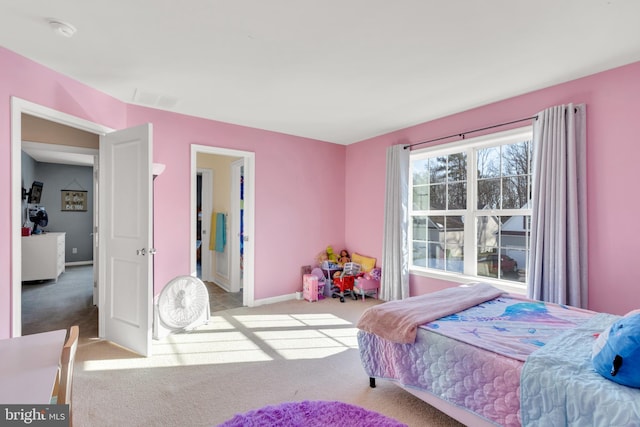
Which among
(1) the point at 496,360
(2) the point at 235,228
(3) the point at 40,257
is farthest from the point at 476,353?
(3) the point at 40,257

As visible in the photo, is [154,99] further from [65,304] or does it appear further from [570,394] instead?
[570,394]

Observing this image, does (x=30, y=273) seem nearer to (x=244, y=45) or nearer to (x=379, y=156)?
(x=244, y=45)

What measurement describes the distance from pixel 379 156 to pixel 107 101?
3.37 metres

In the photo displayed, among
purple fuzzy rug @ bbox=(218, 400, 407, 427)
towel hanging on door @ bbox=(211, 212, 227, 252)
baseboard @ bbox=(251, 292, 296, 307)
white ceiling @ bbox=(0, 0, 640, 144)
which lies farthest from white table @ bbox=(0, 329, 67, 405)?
towel hanging on door @ bbox=(211, 212, 227, 252)

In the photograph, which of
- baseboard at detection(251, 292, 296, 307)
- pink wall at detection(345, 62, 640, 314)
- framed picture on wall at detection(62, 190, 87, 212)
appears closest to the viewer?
pink wall at detection(345, 62, 640, 314)

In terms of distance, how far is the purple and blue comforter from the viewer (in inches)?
61.2

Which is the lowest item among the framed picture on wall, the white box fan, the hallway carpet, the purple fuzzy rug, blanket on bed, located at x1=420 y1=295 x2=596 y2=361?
the hallway carpet

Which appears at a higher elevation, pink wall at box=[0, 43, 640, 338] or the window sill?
pink wall at box=[0, 43, 640, 338]

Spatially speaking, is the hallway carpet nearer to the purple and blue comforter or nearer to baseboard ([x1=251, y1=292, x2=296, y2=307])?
baseboard ([x1=251, y1=292, x2=296, y2=307])

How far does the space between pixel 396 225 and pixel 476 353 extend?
2603 mm

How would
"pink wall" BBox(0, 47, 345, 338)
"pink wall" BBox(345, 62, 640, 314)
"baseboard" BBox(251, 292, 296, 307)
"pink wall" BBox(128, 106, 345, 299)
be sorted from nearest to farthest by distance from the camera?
"pink wall" BBox(0, 47, 345, 338) → "pink wall" BBox(345, 62, 640, 314) → "pink wall" BBox(128, 106, 345, 299) → "baseboard" BBox(251, 292, 296, 307)

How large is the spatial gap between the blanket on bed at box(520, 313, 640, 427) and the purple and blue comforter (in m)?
0.07

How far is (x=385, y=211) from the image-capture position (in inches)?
171

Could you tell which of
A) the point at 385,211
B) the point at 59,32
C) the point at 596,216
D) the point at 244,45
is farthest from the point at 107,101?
the point at 596,216
